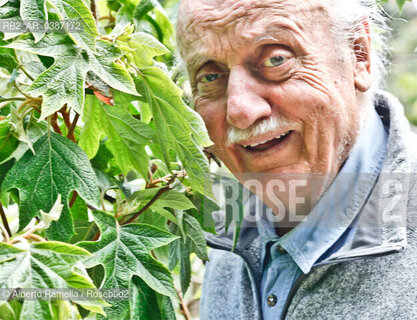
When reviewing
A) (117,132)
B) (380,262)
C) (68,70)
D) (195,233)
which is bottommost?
(380,262)

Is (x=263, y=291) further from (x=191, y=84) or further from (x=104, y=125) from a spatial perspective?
(x=104, y=125)

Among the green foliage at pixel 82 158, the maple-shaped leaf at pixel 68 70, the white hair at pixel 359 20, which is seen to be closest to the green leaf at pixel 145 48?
the green foliage at pixel 82 158

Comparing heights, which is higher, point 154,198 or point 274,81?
point 274,81

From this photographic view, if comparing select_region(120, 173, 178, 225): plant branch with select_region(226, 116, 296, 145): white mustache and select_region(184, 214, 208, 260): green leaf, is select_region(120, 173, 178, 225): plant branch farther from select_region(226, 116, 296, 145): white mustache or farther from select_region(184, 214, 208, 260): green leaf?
select_region(226, 116, 296, 145): white mustache

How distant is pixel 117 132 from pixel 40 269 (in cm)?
45

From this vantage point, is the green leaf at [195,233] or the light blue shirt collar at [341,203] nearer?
the green leaf at [195,233]

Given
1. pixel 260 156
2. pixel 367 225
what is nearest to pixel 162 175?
pixel 260 156

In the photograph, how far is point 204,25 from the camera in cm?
138

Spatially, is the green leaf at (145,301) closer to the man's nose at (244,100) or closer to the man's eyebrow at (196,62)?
the man's nose at (244,100)

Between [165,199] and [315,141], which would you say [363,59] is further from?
[165,199]

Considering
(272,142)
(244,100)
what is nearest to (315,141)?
(272,142)

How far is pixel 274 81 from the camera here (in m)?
1.35

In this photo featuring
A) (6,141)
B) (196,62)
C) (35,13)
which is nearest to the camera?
(35,13)

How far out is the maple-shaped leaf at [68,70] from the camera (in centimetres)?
90
